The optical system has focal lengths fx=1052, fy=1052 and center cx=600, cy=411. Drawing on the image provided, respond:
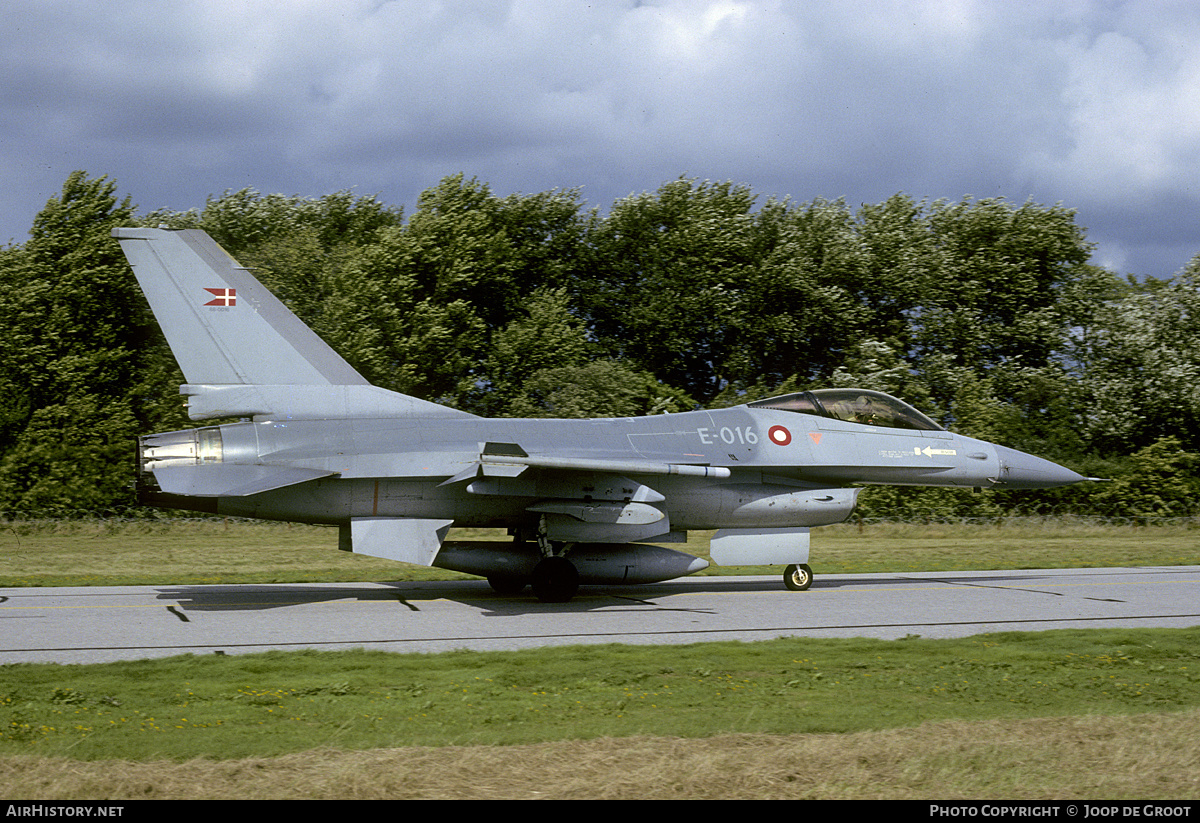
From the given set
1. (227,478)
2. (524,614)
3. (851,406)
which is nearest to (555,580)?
(524,614)

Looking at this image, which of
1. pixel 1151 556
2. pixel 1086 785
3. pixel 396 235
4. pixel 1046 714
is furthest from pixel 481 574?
pixel 396 235

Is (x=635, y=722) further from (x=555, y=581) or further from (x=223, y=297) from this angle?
(x=223, y=297)

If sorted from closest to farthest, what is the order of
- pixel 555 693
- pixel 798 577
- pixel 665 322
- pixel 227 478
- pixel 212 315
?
1. pixel 555 693
2. pixel 227 478
3. pixel 212 315
4. pixel 798 577
5. pixel 665 322

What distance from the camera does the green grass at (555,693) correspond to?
688 cm

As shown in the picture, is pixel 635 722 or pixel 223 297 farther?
pixel 223 297

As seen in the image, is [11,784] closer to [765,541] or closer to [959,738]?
[959,738]

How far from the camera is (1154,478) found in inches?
1385

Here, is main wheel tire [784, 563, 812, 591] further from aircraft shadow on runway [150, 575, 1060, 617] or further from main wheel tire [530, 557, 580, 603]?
main wheel tire [530, 557, 580, 603]

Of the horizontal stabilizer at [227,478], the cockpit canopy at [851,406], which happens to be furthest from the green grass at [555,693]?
the cockpit canopy at [851,406]

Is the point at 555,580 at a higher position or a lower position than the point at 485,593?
higher

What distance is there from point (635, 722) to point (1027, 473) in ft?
40.4

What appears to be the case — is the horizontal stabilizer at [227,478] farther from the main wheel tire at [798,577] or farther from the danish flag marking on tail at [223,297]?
the main wheel tire at [798,577]

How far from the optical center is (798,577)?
54.7ft

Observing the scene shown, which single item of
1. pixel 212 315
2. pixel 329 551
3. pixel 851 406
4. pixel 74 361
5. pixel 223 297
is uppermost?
pixel 74 361
